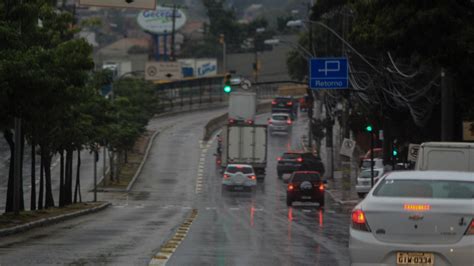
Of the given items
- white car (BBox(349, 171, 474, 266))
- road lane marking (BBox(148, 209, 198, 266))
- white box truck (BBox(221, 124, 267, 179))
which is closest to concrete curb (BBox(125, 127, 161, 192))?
white box truck (BBox(221, 124, 267, 179))

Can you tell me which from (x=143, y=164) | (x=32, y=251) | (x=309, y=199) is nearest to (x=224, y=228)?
(x=32, y=251)

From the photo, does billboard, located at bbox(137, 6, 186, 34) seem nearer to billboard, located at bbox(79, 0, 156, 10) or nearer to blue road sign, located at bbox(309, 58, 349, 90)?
blue road sign, located at bbox(309, 58, 349, 90)

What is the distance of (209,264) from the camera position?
58.0ft

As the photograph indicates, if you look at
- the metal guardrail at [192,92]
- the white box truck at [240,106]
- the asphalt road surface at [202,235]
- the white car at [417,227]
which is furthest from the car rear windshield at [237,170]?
the metal guardrail at [192,92]

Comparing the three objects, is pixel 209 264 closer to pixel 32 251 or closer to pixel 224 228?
pixel 32 251

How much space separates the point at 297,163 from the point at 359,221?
55.8 m

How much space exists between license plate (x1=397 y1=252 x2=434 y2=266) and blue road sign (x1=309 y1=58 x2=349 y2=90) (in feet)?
110

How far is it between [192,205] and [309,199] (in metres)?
6.00

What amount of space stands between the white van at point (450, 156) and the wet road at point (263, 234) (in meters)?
3.02

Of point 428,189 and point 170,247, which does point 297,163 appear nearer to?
point 170,247

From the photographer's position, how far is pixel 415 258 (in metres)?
13.9

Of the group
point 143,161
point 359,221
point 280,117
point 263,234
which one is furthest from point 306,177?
point 280,117

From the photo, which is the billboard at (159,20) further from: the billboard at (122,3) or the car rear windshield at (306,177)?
the billboard at (122,3)

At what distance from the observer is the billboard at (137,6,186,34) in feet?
488
